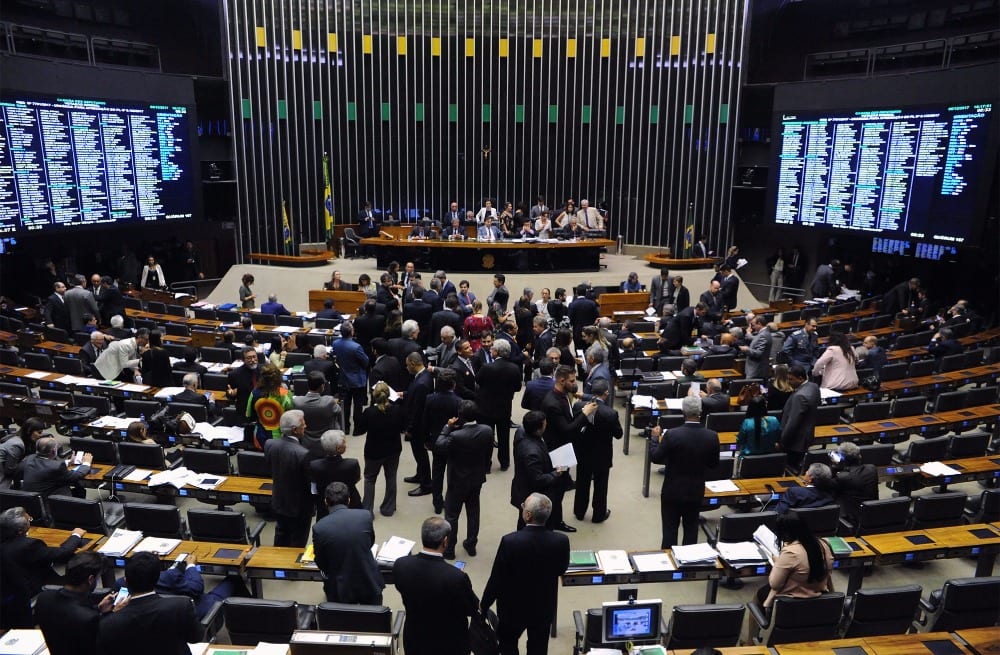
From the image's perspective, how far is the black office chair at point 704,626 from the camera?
155 inches

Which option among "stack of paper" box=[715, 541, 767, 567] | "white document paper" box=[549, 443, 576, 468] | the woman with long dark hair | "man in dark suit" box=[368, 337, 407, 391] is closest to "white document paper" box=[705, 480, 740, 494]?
the woman with long dark hair

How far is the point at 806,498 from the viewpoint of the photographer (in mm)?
5008

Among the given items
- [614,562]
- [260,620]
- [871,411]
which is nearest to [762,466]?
[614,562]

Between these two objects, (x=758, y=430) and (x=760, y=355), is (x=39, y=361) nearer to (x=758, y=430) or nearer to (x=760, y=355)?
(x=758, y=430)

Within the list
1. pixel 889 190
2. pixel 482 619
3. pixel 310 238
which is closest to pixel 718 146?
pixel 889 190

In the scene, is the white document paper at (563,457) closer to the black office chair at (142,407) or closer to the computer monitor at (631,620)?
the computer monitor at (631,620)

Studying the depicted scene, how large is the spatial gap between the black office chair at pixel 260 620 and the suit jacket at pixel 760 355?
6.22 m

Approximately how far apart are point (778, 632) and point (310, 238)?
657 inches

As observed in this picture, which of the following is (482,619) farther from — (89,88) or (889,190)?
(89,88)

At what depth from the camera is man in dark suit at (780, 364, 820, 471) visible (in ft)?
20.3

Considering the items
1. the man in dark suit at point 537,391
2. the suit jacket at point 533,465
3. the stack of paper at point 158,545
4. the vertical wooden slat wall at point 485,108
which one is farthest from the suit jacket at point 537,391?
the vertical wooden slat wall at point 485,108

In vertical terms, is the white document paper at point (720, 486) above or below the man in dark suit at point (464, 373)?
below

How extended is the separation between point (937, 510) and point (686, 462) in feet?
6.67

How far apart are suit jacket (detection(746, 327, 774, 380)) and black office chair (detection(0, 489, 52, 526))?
7.22 meters
